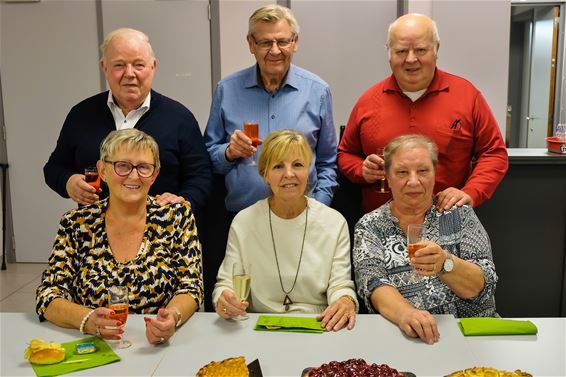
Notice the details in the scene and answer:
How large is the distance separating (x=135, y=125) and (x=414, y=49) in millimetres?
1483

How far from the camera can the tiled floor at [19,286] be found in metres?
4.99

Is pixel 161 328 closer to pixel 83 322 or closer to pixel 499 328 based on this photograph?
pixel 83 322

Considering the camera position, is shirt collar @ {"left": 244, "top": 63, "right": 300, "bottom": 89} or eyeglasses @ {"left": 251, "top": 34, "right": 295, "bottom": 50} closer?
eyeglasses @ {"left": 251, "top": 34, "right": 295, "bottom": 50}

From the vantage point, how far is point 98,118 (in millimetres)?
3064

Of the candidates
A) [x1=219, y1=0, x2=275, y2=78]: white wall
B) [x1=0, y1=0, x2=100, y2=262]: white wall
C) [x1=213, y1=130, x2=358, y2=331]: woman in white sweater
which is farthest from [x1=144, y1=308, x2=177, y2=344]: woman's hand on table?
[x1=0, y1=0, x2=100, y2=262]: white wall

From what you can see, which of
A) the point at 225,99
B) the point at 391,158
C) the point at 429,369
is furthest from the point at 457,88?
the point at 429,369

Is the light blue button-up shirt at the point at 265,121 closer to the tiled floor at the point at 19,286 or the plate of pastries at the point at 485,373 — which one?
the plate of pastries at the point at 485,373

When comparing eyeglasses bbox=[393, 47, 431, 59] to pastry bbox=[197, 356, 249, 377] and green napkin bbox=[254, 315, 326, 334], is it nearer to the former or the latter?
green napkin bbox=[254, 315, 326, 334]

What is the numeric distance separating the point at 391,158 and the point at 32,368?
1.59 meters

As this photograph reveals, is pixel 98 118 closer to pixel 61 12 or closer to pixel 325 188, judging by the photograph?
pixel 325 188

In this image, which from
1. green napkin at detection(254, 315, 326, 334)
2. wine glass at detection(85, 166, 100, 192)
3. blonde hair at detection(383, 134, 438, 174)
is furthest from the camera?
wine glass at detection(85, 166, 100, 192)

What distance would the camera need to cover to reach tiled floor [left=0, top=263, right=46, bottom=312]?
197 inches

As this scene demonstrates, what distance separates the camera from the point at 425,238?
2502 mm

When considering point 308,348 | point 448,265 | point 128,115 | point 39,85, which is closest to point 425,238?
point 448,265
